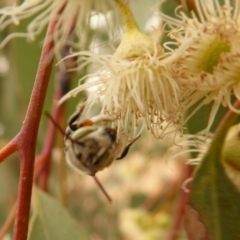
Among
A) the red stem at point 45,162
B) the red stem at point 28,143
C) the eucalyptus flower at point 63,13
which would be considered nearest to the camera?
the red stem at point 28,143

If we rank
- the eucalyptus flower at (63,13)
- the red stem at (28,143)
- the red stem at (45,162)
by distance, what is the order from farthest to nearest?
the red stem at (45,162)
the eucalyptus flower at (63,13)
the red stem at (28,143)

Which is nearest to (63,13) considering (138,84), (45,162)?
(138,84)

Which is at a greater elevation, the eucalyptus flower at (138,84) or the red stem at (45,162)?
the eucalyptus flower at (138,84)

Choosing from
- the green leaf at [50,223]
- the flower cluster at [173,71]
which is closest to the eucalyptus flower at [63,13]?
the flower cluster at [173,71]

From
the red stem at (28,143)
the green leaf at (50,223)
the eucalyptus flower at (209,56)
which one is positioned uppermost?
the red stem at (28,143)

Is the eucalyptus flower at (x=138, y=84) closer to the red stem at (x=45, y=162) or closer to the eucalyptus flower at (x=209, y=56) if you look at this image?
the eucalyptus flower at (x=209, y=56)

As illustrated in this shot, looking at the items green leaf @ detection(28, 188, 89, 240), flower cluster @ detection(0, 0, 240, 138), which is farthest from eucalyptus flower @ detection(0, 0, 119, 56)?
green leaf @ detection(28, 188, 89, 240)

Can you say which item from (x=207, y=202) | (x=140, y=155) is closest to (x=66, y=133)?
(x=207, y=202)

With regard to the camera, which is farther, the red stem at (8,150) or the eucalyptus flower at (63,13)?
the eucalyptus flower at (63,13)
